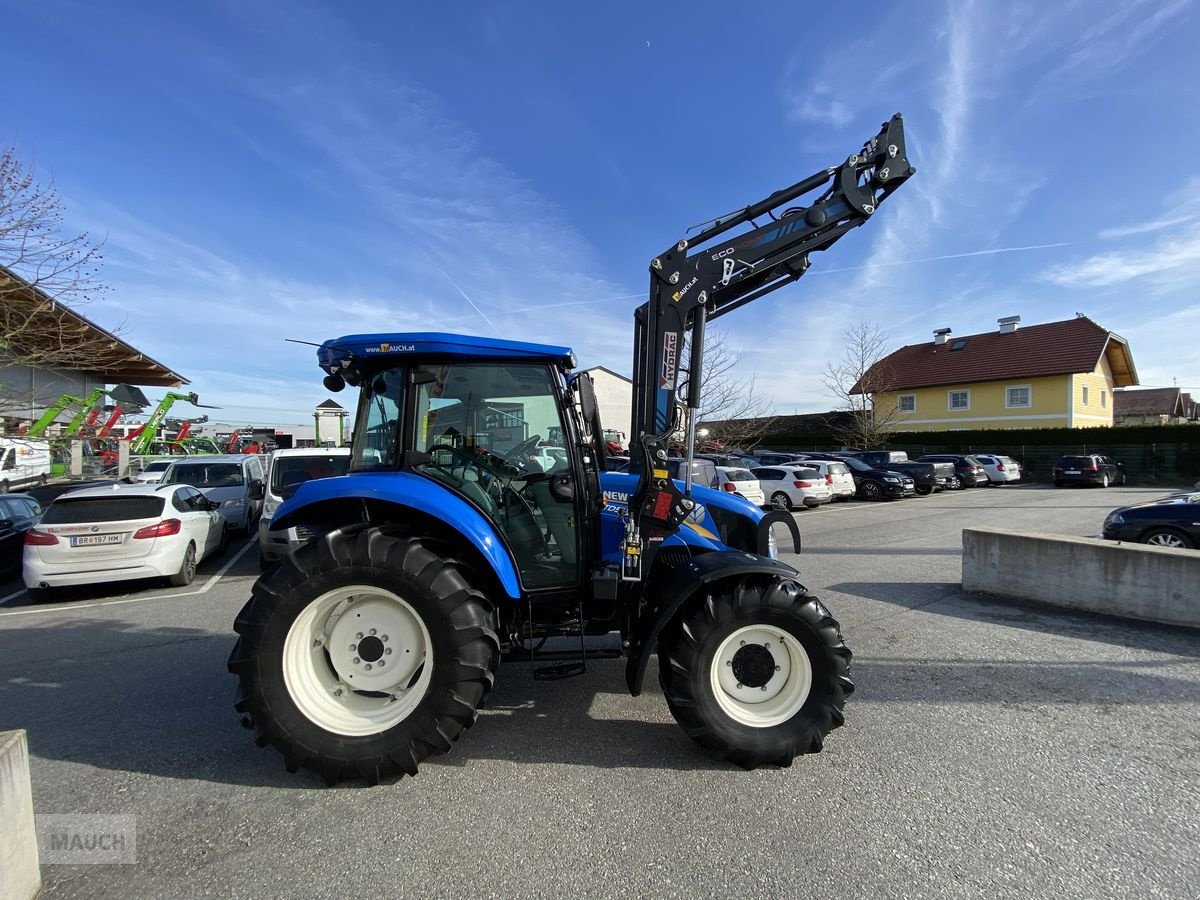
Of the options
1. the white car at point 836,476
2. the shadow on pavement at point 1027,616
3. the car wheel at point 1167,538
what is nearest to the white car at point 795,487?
the white car at point 836,476

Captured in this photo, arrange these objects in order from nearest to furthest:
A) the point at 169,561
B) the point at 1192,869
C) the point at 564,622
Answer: the point at 1192,869
the point at 564,622
the point at 169,561

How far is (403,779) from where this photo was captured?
315 cm

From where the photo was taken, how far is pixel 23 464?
63.5 feet

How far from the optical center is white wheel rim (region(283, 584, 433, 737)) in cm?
323

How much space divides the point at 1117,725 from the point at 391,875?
429cm

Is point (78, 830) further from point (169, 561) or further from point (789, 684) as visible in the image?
point (169, 561)

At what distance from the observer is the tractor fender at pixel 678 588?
319 centimetres

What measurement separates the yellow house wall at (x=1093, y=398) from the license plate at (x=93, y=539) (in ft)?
138

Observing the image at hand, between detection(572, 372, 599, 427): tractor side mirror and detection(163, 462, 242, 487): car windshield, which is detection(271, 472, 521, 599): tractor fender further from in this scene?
detection(163, 462, 242, 487): car windshield

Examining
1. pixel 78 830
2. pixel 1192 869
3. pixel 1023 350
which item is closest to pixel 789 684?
pixel 1192 869

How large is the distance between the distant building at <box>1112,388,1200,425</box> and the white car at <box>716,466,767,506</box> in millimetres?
46917

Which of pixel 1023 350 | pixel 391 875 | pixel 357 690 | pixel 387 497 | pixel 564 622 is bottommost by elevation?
pixel 391 875

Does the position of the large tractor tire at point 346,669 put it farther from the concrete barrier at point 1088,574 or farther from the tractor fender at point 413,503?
the concrete barrier at point 1088,574

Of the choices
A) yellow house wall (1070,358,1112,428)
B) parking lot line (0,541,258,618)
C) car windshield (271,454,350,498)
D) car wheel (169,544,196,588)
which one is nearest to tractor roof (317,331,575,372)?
parking lot line (0,541,258,618)
